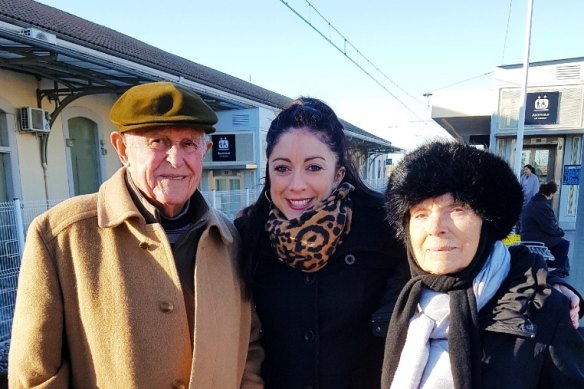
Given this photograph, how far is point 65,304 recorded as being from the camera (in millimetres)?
1387

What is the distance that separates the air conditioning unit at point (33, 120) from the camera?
7168 mm

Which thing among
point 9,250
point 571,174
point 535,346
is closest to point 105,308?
point 535,346

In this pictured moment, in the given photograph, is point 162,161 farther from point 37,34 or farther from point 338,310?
point 37,34

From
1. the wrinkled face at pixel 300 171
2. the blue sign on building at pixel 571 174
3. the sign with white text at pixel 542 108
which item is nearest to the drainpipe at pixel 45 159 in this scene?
the wrinkled face at pixel 300 171

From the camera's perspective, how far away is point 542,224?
19.1 ft

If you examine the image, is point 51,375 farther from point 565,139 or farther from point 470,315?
point 565,139

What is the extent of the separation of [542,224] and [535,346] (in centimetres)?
559

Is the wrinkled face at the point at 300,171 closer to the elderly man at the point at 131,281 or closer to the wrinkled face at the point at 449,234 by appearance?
the elderly man at the point at 131,281

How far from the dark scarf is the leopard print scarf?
326 mm

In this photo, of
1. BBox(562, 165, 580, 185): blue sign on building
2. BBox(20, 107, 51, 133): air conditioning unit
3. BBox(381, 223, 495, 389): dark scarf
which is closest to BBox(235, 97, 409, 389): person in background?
BBox(381, 223, 495, 389): dark scarf

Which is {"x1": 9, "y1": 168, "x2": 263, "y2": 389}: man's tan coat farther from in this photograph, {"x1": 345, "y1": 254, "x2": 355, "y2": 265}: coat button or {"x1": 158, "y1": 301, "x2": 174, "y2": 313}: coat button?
{"x1": 345, "y1": 254, "x2": 355, "y2": 265}: coat button

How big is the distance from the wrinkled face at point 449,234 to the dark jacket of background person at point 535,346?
188 mm

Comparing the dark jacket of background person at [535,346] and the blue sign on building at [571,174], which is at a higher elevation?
the blue sign on building at [571,174]

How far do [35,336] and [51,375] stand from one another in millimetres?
159
